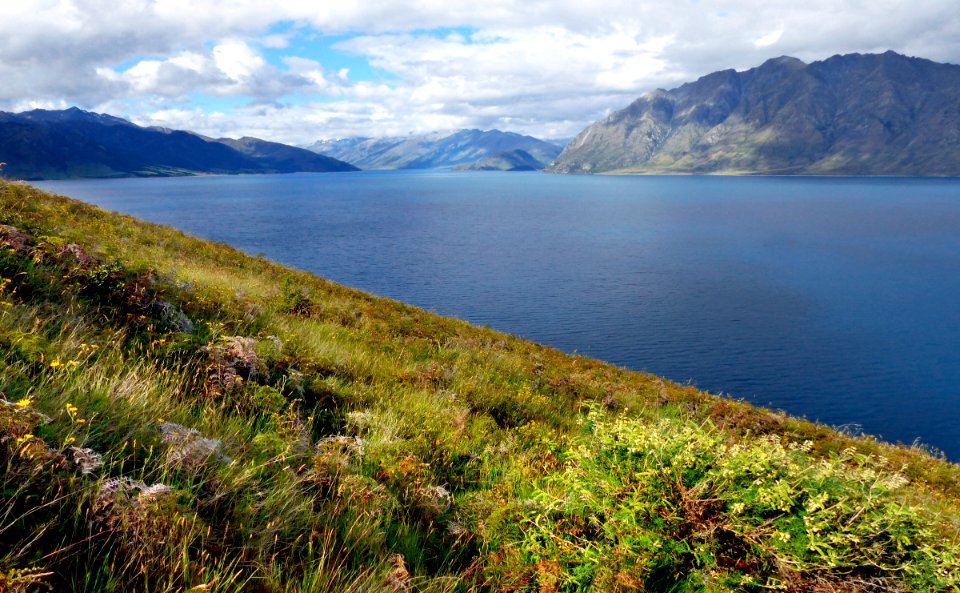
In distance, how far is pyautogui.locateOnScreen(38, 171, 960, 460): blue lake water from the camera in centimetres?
4028

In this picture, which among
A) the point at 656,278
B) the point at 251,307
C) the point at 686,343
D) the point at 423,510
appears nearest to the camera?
the point at 423,510

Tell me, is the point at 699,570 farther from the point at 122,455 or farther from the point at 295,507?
the point at 122,455

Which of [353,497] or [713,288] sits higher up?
[353,497]

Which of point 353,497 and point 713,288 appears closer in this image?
point 353,497

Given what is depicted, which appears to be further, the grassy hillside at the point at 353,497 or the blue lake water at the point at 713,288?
the blue lake water at the point at 713,288

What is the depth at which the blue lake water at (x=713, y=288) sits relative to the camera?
40.3 m

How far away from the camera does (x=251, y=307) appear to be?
10.1 m

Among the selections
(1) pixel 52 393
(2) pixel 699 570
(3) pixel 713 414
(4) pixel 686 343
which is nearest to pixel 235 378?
(1) pixel 52 393

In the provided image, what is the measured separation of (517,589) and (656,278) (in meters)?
67.6

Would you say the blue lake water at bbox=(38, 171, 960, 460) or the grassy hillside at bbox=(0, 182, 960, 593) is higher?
the grassy hillside at bbox=(0, 182, 960, 593)

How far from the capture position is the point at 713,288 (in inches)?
2488

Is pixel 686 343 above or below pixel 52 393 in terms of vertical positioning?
Result: below

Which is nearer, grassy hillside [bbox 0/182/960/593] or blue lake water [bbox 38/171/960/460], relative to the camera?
grassy hillside [bbox 0/182/960/593]

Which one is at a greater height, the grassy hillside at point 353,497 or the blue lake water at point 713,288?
the grassy hillside at point 353,497
